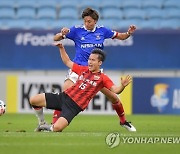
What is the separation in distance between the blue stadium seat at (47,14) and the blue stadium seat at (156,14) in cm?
293

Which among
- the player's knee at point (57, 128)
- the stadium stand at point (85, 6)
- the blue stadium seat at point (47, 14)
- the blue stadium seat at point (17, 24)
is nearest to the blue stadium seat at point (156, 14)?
the stadium stand at point (85, 6)

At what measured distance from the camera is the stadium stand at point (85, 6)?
2125 centimetres

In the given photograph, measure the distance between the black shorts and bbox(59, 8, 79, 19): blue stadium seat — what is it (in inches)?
418

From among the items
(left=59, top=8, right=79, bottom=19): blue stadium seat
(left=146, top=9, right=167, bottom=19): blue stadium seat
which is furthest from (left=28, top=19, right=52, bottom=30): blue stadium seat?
(left=146, top=9, right=167, bottom=19): blue stadium seat

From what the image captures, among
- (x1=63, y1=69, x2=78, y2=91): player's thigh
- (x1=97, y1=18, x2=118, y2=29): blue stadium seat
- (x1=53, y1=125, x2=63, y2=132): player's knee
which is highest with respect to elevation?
(x1=63, y1=69, x2=78, y2=91): player's thigh

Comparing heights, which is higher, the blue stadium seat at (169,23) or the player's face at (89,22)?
the player's face at (89,22)

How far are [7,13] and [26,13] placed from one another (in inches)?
23.2

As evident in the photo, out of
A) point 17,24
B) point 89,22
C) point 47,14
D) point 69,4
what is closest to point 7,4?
point 17,24

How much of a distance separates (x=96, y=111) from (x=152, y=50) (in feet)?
8.62

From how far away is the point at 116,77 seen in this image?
1866 cm

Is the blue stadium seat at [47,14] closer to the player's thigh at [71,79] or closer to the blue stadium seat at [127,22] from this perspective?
the blue stadium seat at [127,22]

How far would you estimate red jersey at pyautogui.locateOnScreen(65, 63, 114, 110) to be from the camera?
10.9 meters

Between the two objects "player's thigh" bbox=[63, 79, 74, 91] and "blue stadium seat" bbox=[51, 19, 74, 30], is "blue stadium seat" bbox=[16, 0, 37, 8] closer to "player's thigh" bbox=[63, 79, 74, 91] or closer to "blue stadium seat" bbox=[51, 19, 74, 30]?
"blue stadium seat" bbox=[51, 19, 74, 30]

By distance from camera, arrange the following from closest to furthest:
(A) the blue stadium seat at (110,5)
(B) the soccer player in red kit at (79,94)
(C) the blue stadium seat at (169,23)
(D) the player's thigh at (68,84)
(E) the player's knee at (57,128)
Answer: (E) the player's knee at (57,128) → (B) the soccer player in red kit at (79,94) → (D) the player's thigh at (68,84) → (C) the blue stadium seat at (169,23) → (A) the blue stadium seat at (110,5)
